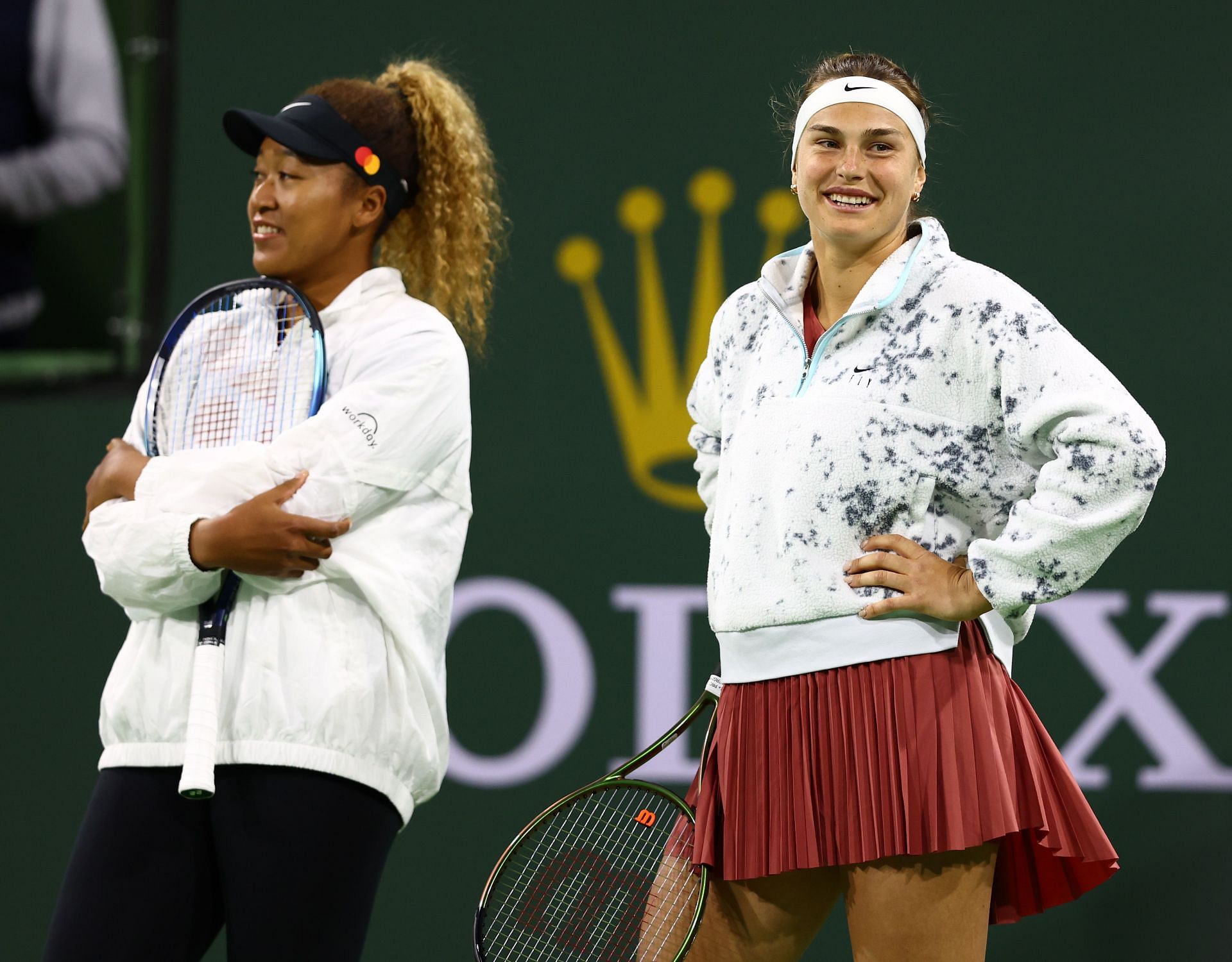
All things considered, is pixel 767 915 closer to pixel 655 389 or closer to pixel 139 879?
pixel 139 879

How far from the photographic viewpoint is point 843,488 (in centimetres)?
194

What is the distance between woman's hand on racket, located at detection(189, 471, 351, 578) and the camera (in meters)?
2.05

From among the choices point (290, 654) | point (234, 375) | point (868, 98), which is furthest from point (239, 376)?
point (868, 98)

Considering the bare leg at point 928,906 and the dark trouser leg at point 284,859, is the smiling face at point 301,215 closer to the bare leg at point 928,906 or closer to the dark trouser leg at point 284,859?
the dark trouser leg at point 284,859

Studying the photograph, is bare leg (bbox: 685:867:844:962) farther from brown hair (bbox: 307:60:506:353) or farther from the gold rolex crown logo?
the gold rolex crown logo

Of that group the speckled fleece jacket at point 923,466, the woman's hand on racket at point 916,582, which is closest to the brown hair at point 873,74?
the speckled fleece jacket at point 923,466

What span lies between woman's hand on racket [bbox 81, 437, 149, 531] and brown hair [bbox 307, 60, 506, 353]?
1.73 feet

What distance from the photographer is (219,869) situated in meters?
2.07

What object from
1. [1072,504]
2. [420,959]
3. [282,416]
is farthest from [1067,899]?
[420,959]

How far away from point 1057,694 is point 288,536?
242cm

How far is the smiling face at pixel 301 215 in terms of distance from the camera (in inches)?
92.6

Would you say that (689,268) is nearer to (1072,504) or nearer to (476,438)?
(476,438)

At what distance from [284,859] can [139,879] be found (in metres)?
0.19

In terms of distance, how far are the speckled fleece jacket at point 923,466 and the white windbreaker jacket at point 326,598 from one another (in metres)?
0.44
